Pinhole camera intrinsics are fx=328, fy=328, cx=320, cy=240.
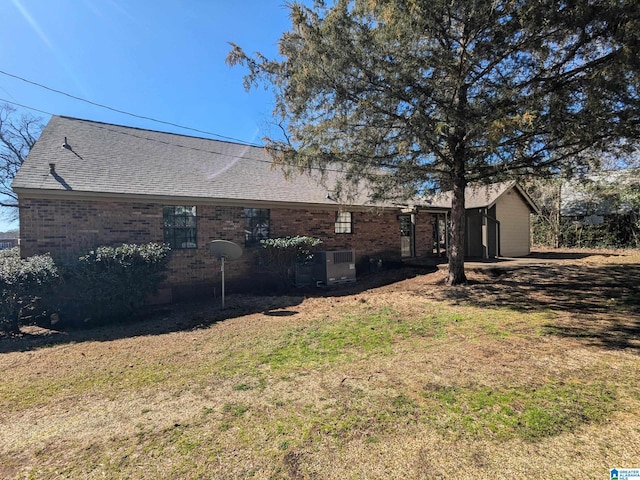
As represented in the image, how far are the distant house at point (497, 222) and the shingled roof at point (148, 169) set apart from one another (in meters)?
6.43

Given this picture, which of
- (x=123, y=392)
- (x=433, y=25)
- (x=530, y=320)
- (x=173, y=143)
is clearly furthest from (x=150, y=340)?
(x=173, y=143)

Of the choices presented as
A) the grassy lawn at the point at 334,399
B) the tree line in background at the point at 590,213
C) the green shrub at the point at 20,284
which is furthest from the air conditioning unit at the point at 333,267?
the tree line in background at the point at 590,213

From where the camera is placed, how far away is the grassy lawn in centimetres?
253

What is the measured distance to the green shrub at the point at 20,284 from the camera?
6.57 metres

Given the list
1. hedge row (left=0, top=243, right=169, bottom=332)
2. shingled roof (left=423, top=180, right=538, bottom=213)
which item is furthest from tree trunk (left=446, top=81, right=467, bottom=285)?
hedge row (left=0, top=243, right=169, bottom=332)

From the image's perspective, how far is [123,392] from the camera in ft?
12.8

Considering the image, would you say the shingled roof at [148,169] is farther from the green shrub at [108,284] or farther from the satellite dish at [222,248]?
the satellite dish at [222,248]

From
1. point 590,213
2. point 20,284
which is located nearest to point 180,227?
point 20,284

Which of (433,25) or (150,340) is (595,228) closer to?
(433,25)

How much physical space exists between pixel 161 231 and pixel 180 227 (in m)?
0.56

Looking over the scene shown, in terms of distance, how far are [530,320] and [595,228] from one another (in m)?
18.0

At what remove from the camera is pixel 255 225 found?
11477 millimetres

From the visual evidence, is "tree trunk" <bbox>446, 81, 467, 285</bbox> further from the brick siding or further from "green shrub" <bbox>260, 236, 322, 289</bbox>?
the brick siding

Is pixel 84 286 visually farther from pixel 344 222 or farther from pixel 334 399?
pixel 344 222
